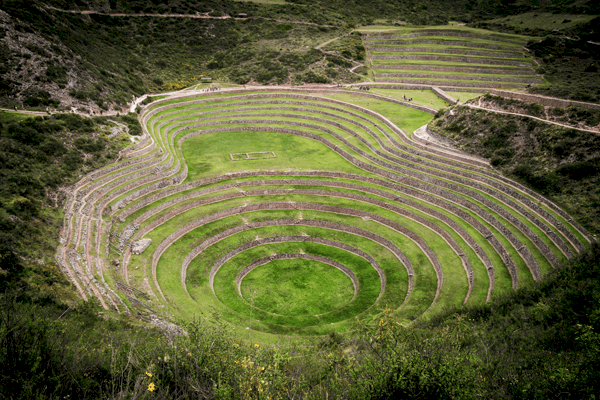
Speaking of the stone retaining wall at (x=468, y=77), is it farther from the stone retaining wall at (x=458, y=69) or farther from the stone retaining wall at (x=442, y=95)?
the stone retaining wall at (x=442, y=95)

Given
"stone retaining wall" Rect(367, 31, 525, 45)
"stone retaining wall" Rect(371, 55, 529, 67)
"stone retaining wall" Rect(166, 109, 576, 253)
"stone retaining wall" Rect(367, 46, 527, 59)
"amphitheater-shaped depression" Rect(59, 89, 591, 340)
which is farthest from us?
"stone retaining wall" Rect(367, 31, 525, 45)

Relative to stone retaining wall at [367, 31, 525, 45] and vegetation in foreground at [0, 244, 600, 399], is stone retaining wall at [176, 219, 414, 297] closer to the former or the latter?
vegetation in foreground at [0, 244, 600, 399]

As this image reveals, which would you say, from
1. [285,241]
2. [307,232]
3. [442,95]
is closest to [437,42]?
[442,95]

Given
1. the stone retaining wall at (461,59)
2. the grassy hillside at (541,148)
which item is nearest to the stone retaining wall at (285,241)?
the grassy hillside at (541,148)

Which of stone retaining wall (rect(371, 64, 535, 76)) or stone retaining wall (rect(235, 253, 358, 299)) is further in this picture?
stone retaining wall (rect(371, 64, 535, 76))

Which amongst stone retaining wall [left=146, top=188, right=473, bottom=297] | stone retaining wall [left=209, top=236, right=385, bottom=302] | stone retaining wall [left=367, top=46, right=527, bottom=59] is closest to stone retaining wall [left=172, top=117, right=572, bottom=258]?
stone retaining wall [left=146, top=188, right=473, bottom=297]

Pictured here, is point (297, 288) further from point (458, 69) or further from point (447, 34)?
point (447, 34)

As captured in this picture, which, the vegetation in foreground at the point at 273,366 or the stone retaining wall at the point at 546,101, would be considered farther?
the stone retaining wall at the point at 546,101
